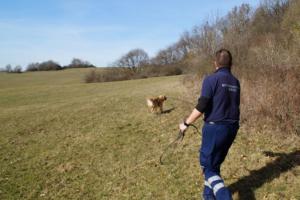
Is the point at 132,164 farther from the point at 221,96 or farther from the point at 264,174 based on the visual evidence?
the point at 221,96

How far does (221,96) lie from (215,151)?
2.47ft

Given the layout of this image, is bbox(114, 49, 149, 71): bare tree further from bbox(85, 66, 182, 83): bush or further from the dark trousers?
the dark trousers

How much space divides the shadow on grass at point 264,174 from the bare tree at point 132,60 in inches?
2250

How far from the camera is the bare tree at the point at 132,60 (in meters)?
64.4

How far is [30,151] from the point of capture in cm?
1005

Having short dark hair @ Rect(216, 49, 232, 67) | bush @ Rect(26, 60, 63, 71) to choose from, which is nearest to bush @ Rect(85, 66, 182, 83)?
bush @ Rect(26, 60, 63, 71)

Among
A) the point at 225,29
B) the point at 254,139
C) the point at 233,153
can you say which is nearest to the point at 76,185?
the point at 233,153

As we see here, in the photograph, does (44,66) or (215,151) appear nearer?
(215,151)

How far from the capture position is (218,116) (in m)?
4.48

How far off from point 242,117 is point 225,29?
1778cm

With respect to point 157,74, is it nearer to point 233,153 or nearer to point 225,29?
point 225,29

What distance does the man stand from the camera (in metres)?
4.41

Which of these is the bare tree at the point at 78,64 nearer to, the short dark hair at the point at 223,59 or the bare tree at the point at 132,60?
the bare tree at the point at 132,60

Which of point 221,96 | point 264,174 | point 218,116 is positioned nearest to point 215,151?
point 218,116
